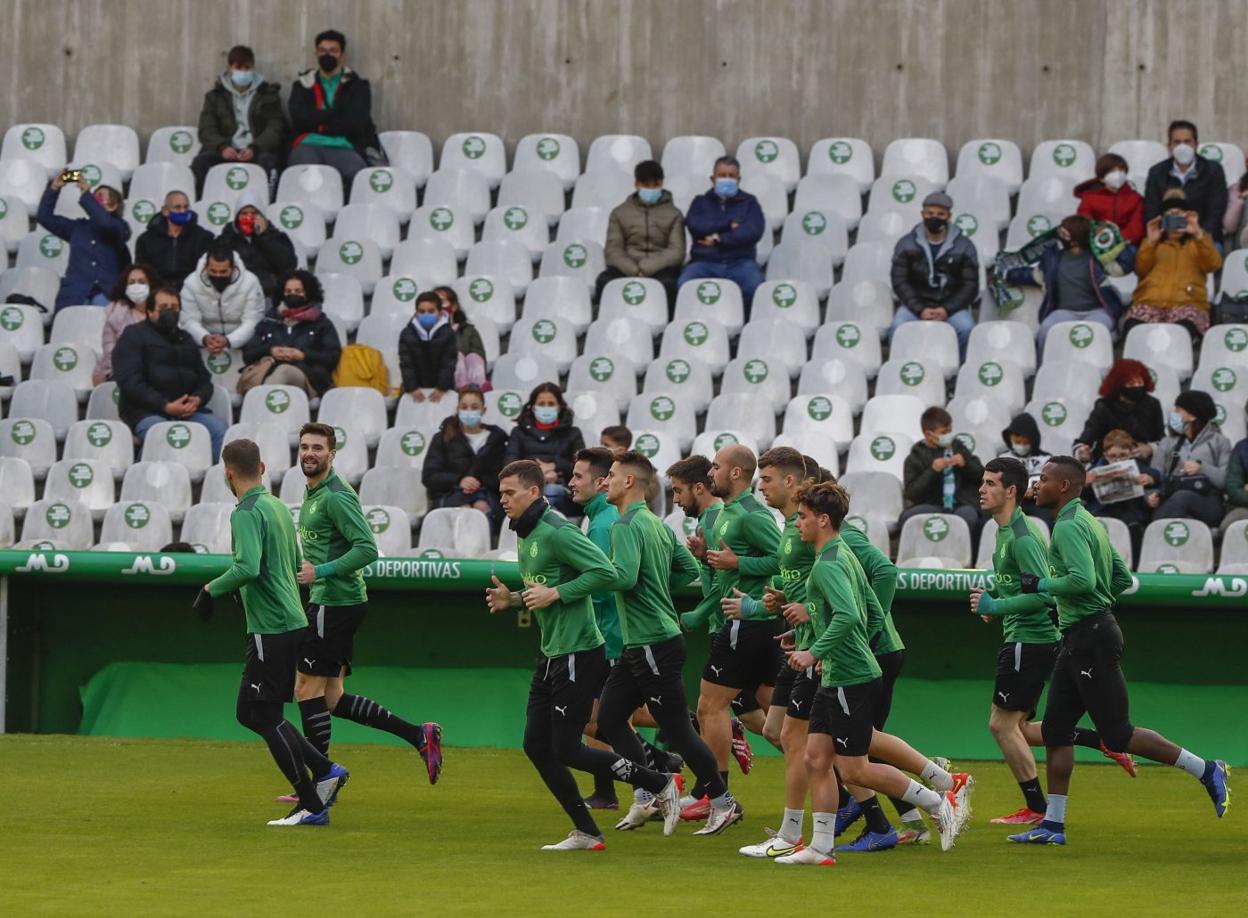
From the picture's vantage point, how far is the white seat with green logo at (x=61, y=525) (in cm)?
1569

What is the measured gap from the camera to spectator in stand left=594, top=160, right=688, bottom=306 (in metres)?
17.9

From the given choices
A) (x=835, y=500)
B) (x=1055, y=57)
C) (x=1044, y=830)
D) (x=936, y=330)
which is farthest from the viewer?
(x=1055, y=57)

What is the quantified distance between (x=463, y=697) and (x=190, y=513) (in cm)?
271

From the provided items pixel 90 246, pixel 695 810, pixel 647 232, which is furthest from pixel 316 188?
pixel 695 810

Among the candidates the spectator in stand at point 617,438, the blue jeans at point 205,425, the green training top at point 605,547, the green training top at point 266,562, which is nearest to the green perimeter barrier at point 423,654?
the spectator in stand at point 617,438

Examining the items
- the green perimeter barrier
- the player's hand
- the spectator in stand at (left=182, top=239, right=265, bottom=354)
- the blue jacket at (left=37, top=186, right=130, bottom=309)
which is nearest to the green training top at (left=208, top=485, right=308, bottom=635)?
the player's hand

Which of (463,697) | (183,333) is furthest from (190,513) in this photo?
(463,697)

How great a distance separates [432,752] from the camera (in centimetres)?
1115

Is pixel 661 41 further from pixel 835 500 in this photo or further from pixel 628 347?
pixel 835 500

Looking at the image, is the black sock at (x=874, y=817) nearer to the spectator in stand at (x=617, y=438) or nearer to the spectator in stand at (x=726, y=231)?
the spectator in stand at (x=617, y=438)

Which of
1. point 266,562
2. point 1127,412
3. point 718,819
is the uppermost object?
point 1127,412

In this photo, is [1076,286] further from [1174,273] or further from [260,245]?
[260,245]

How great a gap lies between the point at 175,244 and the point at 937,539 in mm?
7261

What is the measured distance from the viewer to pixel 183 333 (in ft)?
54.4
